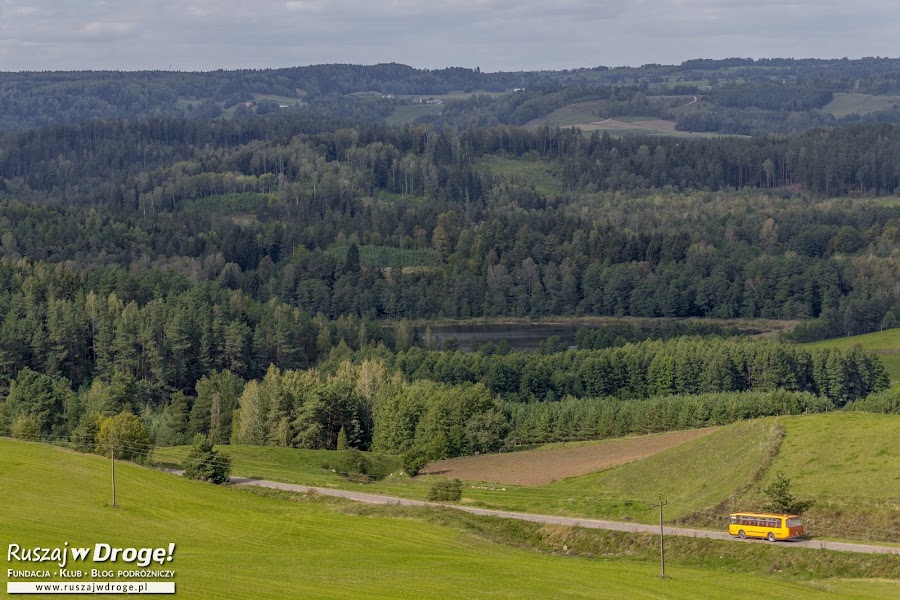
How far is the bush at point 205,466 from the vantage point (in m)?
86.8

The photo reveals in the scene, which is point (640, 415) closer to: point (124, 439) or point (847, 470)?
point (124, 439)

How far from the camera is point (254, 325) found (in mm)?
188000

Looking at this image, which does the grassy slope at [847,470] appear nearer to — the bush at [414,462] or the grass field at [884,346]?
the bush at [414,462]

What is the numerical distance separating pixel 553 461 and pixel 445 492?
20252mm

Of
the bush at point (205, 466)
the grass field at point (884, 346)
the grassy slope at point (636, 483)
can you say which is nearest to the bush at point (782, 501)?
the grassy slope at point (636, 483)

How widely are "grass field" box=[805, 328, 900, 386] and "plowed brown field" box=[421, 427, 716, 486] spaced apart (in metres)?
68.1

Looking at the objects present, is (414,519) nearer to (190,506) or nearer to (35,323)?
(190,506)

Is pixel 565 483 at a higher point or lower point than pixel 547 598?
lower

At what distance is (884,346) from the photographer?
188875mm

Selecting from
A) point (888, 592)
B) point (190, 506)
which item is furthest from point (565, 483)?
point (888, 592)

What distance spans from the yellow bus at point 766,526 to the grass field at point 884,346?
102338mm

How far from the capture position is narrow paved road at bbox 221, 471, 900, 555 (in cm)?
6362

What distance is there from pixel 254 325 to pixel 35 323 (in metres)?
32.5

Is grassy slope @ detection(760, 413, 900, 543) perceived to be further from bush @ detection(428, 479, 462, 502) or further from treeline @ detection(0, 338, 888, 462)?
treeline @ detection(0, 338, 888, 462)
